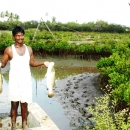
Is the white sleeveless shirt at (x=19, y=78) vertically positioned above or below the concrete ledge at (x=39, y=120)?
above

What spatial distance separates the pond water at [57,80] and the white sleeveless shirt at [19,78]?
3.19m

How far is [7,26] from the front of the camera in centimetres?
4603

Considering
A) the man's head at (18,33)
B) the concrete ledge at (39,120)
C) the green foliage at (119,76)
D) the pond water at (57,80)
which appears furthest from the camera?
the pond water at (57,80)

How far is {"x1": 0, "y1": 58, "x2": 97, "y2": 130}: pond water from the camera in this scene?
7985 millimetres

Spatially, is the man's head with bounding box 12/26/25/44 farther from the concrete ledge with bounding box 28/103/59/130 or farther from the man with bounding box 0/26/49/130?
the concrete ledge with bounding box 28/103/59/130

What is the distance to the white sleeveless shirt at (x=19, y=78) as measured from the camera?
161 inches

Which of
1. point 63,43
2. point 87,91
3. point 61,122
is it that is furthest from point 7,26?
point 61,122

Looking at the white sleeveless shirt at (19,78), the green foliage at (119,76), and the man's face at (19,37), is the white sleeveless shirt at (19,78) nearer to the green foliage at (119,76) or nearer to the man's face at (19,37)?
the man's face at (19,37)

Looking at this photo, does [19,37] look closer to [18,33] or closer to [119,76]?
[18,33]

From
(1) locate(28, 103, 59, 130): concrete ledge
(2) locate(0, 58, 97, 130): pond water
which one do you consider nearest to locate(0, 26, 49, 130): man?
(1) locate(28, 103, 59, 130): concrete ledge

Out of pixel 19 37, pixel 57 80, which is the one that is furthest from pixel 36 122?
pixel 57 80

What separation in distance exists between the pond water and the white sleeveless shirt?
3186 mm

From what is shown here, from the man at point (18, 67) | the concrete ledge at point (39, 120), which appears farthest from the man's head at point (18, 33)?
the concrete ledge at point (39, 120)

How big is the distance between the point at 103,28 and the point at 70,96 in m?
41.0
